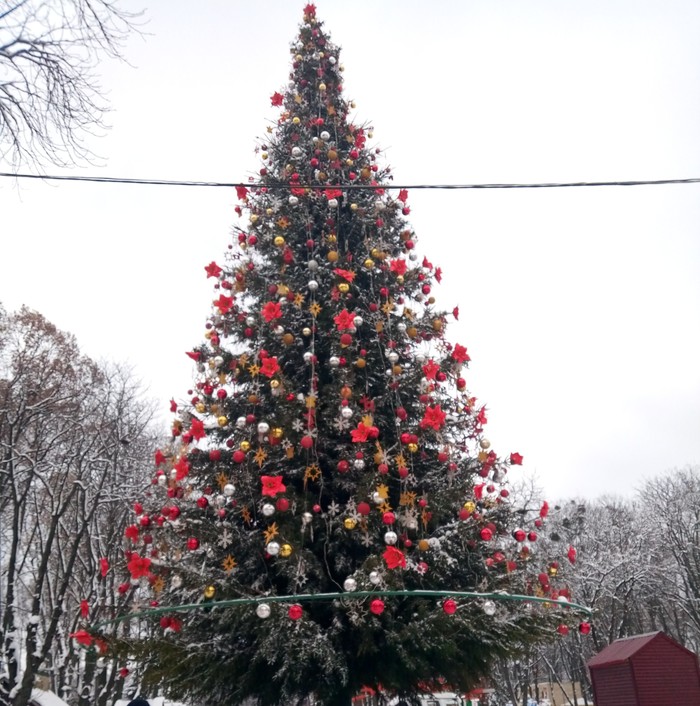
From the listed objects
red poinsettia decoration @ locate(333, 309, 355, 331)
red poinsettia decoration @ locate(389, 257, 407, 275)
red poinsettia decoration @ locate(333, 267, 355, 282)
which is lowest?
red poinsettia decoration @ locate(333, 309, 355, 331)

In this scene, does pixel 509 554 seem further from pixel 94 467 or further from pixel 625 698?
pixel 625 698

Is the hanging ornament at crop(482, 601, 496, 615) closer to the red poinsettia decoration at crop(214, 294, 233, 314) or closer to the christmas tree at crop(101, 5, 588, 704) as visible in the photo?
the christmas tree at crop(101, 5, 588, 704)

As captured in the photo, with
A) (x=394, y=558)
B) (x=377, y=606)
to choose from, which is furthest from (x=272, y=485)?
(x=377, y=606)

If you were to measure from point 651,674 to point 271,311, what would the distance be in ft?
51.5

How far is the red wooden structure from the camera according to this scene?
16.4 m

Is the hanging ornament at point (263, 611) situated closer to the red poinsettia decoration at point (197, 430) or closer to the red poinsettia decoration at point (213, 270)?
the red poinsettia decoration at point (197, 430)

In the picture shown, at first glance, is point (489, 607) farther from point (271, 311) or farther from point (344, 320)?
point (271, 311)

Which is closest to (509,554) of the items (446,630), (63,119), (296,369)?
(446,630)

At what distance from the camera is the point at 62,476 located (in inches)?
585

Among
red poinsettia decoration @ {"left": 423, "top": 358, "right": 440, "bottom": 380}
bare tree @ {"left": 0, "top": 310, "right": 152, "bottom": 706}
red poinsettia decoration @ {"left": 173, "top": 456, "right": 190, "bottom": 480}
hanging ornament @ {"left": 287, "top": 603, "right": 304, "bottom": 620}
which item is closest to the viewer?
hanging ornament @ {"left": 287, "top": 603, "right": 304, "bottom": 620}

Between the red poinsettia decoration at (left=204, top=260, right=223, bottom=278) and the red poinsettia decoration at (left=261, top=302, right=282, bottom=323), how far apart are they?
134cm

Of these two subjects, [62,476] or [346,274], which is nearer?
[346,274]

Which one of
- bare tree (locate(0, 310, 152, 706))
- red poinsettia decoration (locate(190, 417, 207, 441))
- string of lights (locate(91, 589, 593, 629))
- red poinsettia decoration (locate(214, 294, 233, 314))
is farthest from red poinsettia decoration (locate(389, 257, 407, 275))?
bare tree (locate(0, 310, 152, 706))

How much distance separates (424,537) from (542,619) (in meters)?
1.41
